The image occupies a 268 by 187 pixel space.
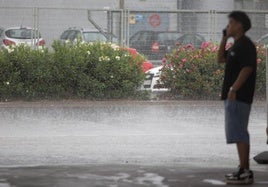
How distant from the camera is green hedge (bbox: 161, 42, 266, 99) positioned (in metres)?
20.1

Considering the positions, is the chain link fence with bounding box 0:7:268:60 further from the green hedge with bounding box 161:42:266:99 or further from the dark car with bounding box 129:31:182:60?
the green hedge with bounding box 161:42:266:99

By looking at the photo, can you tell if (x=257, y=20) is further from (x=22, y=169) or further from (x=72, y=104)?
(x=22, y=169)

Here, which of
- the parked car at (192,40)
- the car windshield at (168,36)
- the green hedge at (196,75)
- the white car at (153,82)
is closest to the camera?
the green hedge at (196,75)

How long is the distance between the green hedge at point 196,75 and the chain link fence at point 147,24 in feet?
17.8

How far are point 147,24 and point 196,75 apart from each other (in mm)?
10865

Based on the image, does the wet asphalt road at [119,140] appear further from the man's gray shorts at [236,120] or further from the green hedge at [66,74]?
the man's gray shorts at [236,120]

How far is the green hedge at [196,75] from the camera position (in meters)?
20.1

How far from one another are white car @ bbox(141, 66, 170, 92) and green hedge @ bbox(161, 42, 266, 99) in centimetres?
26

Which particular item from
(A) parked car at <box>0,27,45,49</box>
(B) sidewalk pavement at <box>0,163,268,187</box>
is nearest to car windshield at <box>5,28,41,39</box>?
(A) parked car at <box>0,27,45,49</box>

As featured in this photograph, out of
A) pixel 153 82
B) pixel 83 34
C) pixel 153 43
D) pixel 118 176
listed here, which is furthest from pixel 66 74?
pixel 83 34

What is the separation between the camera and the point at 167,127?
15.5m

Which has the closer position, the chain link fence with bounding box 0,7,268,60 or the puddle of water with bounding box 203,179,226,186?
the puddle of water with bounding box 203,179,226,186

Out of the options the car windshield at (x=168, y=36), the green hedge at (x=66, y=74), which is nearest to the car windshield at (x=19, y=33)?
the car windshield at (x=168, y=36)

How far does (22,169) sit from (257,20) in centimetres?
1867
